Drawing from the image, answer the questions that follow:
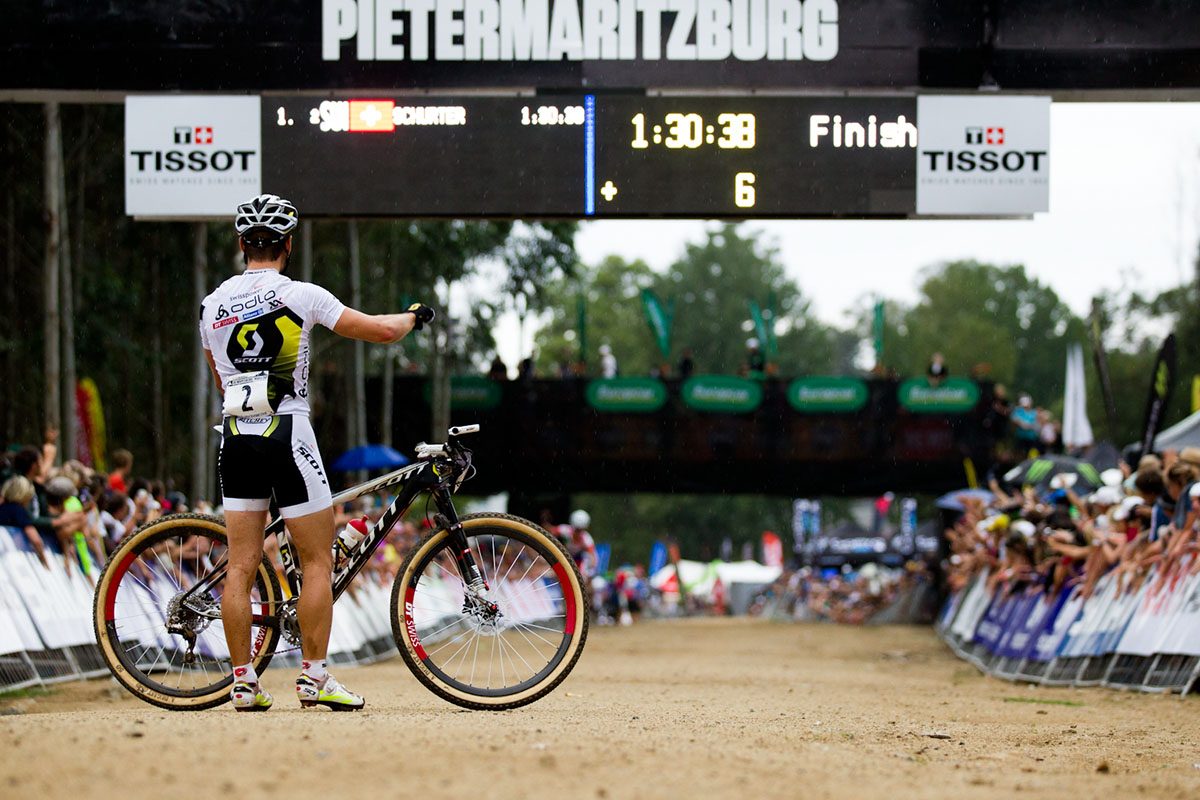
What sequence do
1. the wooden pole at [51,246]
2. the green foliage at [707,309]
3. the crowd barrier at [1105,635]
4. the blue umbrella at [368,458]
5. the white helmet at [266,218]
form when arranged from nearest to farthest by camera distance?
the white helmet at [266,218], the crowd barrier at [1105,635], the wooden pole at [51,246], the blue umbrella at [368,458], the green foliage at [707,309]

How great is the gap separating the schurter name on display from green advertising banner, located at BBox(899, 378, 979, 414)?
2281cm

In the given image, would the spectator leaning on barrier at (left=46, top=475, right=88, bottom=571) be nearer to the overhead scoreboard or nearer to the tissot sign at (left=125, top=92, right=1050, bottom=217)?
the tissot sign at (left=125, top=92, right=1050, bottom=217)

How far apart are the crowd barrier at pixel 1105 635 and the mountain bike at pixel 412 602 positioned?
618 cm

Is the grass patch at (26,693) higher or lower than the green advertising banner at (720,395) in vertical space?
lower

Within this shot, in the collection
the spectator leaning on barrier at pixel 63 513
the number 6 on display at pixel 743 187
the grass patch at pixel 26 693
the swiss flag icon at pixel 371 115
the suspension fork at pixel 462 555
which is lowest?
the grass patch at pixel 26 693

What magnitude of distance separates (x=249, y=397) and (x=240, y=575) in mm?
771

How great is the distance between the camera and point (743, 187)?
39.0 feet

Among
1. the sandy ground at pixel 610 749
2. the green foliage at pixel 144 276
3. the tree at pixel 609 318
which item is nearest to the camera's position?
the sandy ground at pixel 610 749

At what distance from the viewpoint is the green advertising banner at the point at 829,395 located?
113 feet

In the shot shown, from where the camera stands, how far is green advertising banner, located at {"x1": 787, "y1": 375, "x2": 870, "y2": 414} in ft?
113

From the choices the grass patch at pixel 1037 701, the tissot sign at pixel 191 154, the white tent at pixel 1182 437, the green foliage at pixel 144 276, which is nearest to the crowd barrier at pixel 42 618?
the tissot sign at pixel 191 154

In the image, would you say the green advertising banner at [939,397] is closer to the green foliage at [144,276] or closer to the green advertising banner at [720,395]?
the green advertising banner at [720,395]

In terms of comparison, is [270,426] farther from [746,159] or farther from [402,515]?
[746,159]

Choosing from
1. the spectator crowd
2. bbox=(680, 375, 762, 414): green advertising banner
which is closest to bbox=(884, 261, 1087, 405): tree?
bbox=(680, 375, 762, 414): green advertising banner
